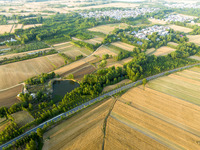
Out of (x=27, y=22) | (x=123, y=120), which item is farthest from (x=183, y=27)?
(x=27, y=22)

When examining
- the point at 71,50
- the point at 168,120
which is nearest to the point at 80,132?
the point at 168,120

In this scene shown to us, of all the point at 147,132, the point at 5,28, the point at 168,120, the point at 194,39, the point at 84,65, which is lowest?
the point at 168,120

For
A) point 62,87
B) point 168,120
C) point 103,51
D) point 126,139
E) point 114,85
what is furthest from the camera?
point 103,51

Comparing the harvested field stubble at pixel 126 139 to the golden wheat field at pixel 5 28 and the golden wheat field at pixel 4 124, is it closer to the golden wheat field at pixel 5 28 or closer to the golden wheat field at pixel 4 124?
the golden wheat field at pixel 4 124

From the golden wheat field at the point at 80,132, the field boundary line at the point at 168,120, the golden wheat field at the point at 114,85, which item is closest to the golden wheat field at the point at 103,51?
the golden wheat field at the point at 114,85

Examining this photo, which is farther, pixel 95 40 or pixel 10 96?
pixel 95 40

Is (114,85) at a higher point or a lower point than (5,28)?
lower

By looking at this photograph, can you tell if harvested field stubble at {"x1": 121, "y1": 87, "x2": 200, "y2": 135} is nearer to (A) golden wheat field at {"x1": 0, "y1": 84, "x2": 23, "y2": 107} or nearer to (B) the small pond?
(B) the small pond

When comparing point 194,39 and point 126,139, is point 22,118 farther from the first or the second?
point 194,39
